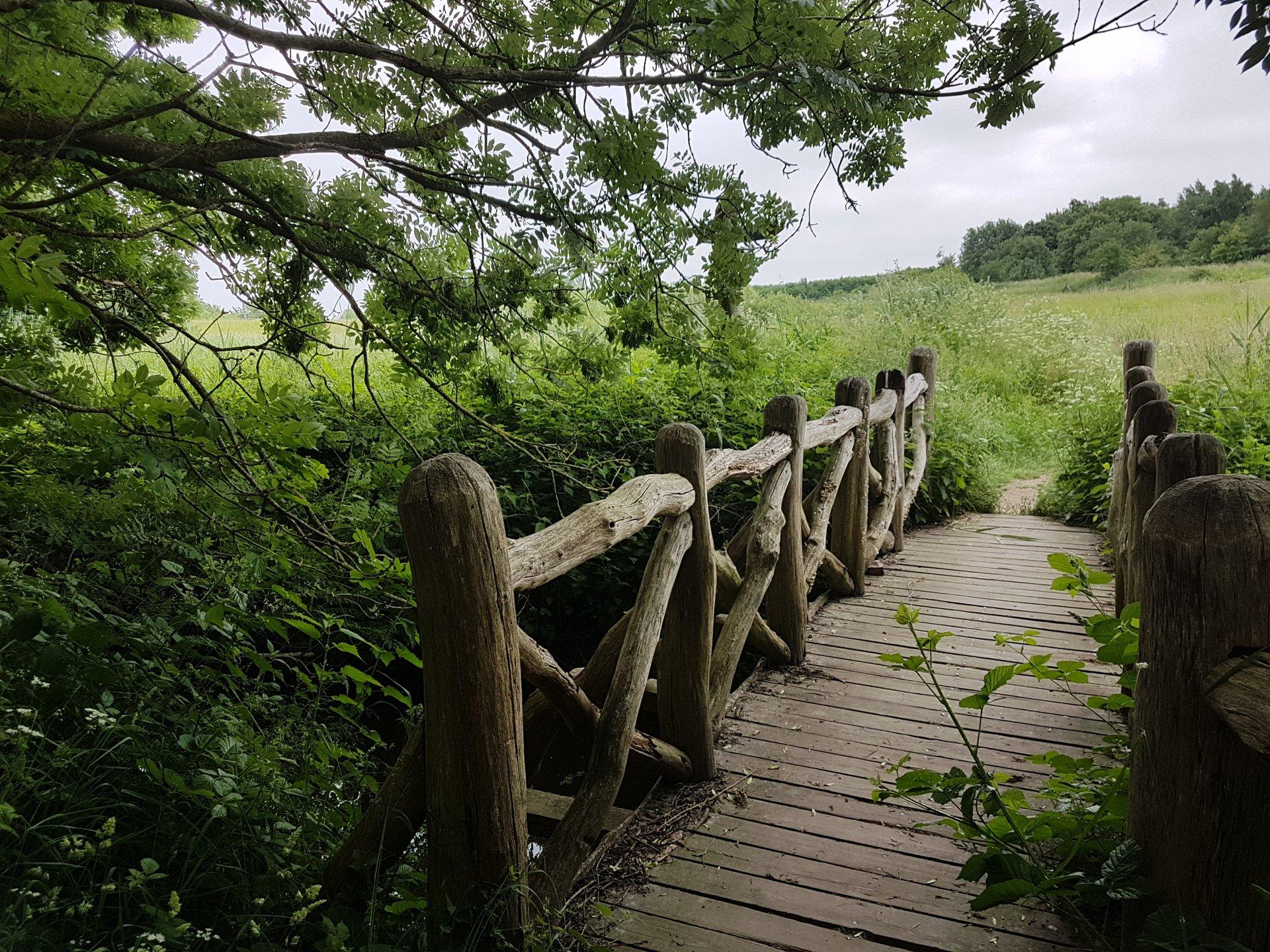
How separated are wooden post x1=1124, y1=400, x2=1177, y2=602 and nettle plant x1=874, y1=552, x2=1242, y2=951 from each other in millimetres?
1342

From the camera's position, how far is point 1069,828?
6.88 feet

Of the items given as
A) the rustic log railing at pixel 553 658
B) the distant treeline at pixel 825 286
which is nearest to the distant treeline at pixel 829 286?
the distant treeline at pixel 825 286

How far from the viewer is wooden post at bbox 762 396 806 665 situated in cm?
428

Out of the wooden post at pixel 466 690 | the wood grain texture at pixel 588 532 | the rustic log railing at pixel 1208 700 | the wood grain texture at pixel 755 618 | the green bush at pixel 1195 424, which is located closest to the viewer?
the rustic log railing at pixel 1208 700

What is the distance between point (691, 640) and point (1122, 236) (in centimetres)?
3470

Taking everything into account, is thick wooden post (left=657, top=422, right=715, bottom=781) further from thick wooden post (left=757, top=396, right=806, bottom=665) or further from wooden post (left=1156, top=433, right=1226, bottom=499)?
wooden post (left=1156, top=433, right=1226, bottom=499)

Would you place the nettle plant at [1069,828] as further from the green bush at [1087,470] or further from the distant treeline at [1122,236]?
the distant treeline at [1122,236]

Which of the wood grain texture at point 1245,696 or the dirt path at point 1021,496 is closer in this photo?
the wood grain texture at point 1245,696


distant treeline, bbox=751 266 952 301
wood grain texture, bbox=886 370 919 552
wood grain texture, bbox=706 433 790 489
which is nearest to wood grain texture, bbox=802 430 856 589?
wood grain texture, bbox=706 433 790 489

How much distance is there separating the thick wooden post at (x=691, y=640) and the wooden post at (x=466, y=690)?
126 centimetres

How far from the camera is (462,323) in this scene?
3.59 metres

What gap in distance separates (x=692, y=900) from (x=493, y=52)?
3.15 meters

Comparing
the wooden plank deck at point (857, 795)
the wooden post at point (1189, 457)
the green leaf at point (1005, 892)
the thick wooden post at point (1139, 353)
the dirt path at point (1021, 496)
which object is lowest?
the dirt path at point (1021, 496)

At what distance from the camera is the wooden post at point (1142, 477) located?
365 cm
